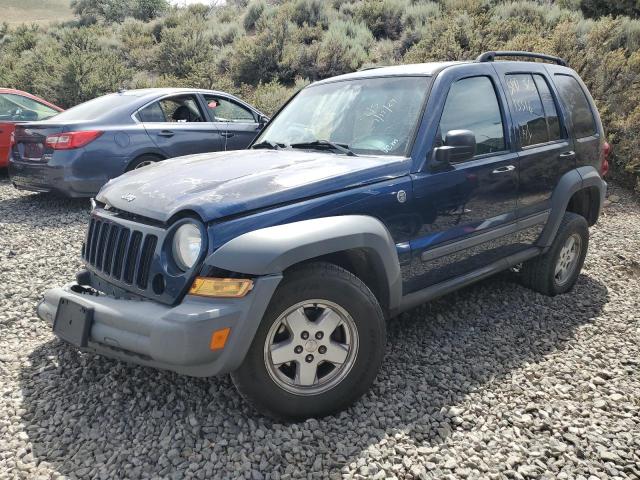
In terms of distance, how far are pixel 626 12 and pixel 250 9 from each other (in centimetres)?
1333

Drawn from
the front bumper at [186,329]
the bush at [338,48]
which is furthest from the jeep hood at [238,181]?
the bush at [338,48]

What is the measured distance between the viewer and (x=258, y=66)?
16.0 metres

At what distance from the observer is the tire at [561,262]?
14.8 feet

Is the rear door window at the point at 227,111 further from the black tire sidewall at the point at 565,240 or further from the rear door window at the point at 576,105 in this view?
the black tire sidewall at the point at 565,240

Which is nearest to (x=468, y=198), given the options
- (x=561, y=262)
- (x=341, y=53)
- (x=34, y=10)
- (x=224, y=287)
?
(x=561, y=262)

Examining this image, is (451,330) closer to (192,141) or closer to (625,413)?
(625,413)

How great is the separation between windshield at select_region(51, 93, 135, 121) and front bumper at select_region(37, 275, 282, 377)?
16.7ft

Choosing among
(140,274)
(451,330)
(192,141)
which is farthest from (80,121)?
(451,330)

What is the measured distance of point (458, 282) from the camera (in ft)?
11.9

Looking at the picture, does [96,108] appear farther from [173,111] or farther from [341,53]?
[341,53]

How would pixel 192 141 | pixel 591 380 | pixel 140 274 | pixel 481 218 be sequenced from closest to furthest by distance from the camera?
pixel 140 274 < pixel 591 380 < pixel 481 218 < pixel 192 141

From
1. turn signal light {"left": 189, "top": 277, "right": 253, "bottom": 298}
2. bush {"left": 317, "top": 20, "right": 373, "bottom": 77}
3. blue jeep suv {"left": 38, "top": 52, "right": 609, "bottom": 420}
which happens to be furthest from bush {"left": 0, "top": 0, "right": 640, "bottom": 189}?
turn signal light {"left": 189, "top": 277, "right": 253, "bottom": 298}

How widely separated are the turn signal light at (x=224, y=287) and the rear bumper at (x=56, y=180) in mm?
4906

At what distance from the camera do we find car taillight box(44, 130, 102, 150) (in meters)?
6.69
